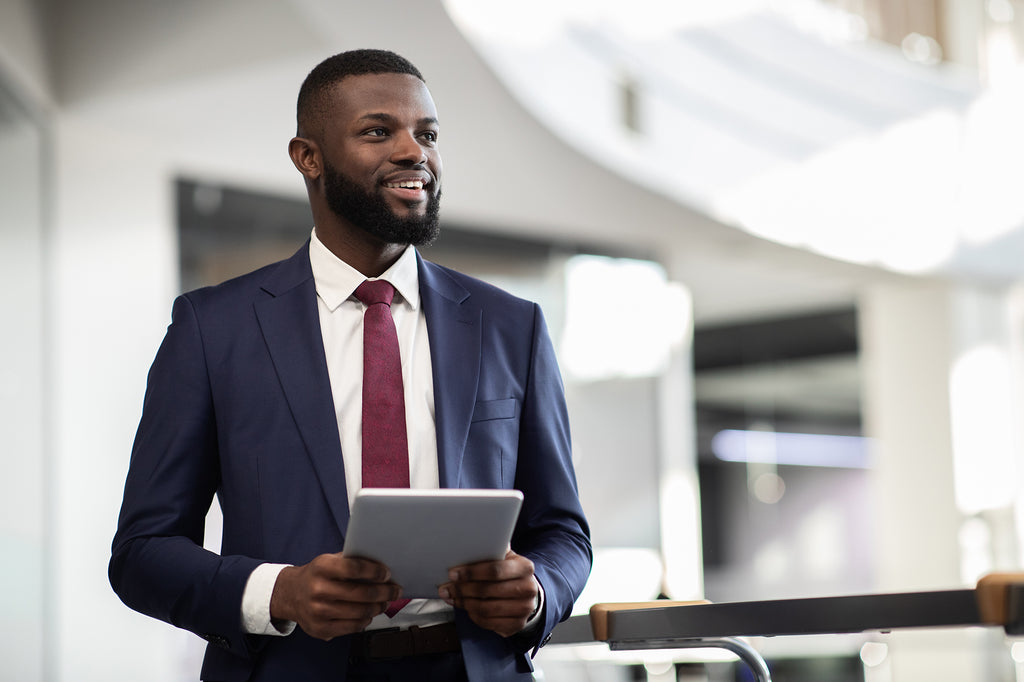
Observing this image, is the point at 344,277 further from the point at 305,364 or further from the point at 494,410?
the point at 494,410

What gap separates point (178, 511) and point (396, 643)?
389mm

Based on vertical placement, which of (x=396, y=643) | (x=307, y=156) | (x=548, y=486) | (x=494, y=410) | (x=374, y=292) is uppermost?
(x=307, y=156)

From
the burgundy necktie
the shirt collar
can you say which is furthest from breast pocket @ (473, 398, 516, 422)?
the shirt collar

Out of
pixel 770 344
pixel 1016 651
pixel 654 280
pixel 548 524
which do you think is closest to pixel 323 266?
pixel 548 524

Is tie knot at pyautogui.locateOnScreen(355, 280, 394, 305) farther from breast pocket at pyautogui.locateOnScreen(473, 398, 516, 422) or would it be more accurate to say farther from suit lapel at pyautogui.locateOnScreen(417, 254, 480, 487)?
breast pocket at pyautogui.locateOnScreen(473, 398, 516, 422)

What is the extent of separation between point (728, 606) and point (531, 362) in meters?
0.54

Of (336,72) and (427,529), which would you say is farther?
(336,72)

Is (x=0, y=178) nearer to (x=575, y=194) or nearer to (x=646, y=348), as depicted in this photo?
(x=575, y=194)

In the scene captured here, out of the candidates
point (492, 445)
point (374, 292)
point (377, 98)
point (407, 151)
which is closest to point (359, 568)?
point (492, 445)

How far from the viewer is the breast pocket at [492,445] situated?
6.21ft

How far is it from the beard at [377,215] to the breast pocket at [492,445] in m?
0.31

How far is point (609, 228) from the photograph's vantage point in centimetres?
910

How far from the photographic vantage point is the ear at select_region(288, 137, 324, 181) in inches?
81.7

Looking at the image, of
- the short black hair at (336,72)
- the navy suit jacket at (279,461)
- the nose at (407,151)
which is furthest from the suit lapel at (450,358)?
the short black hair at (336,72)
